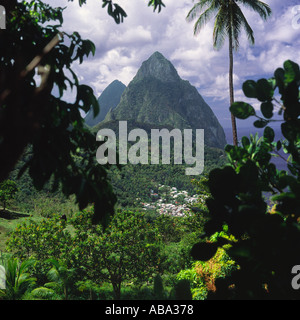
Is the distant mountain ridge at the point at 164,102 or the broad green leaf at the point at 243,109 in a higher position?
the distant mountain ridge at the point at 164,102

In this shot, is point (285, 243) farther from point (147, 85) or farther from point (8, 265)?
point (147, 85)

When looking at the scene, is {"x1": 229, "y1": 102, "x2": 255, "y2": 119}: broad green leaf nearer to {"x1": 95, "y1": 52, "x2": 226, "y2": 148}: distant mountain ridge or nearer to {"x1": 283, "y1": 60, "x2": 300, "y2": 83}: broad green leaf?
{"x1": 283, "y1": 60, "x2": 300, "y2": 83}: broad green leaf

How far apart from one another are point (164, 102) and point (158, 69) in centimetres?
2750

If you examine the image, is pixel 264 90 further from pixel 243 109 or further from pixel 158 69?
pixel 158 69

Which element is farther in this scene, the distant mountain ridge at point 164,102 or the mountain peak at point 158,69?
the mountain peak at point 158,69

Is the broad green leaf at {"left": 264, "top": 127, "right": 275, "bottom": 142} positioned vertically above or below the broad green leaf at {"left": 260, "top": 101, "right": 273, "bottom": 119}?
below

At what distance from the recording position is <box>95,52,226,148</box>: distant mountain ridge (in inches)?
5054

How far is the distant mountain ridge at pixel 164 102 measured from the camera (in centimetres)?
12838

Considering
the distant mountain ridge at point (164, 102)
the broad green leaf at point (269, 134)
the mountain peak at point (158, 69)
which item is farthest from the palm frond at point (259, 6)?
the mountain peak at point (158, 69)

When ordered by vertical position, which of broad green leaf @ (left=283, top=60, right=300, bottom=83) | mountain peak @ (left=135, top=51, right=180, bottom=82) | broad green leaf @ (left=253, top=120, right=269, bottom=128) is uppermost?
mountain peak @ (left=135, top=51, right=180, bottom=82)

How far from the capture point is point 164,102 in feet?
447

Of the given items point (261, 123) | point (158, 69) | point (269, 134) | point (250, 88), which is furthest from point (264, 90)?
point (158, 69)

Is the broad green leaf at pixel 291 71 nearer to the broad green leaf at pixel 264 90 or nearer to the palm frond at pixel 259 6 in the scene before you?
the broad green leaf at pixel 264 90

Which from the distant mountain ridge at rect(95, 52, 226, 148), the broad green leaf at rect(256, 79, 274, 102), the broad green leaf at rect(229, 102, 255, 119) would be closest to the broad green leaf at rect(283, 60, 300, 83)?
the broad green leaf at rect(256, 79, 274, 102)
